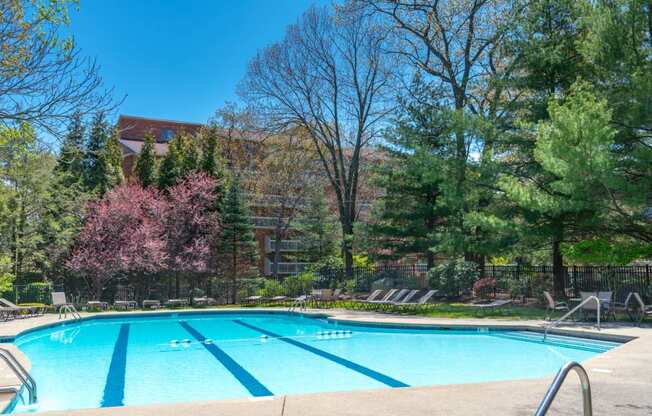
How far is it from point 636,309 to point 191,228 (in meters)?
18.5

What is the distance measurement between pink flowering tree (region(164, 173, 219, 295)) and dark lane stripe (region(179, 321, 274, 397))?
408 inches

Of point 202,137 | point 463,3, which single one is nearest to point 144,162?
point 202,137

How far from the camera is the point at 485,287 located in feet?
70.0

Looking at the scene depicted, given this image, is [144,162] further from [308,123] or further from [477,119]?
[477,119]

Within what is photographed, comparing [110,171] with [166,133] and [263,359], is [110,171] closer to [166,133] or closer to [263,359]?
[166,133]

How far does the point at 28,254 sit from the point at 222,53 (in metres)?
13.0

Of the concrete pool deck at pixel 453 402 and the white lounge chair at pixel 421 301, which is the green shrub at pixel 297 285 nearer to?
the white lounge chair at pixel 421 301

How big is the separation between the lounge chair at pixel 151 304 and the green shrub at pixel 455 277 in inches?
456

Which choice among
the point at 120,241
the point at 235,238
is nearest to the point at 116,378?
the point at 120,241

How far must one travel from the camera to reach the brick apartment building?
113ft

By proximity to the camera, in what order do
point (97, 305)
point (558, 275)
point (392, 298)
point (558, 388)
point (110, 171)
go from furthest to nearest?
point (110, 171) → point (97, 305) → point (392, 298) → point (558, 275) → point (558, 388)

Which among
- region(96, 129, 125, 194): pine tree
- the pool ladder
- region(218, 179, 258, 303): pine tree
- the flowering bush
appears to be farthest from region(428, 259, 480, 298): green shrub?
region(96, 129, 125, 194): pine tree

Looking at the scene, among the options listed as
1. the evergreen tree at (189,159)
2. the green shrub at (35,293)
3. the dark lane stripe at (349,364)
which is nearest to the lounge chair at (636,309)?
the dark lane stripe at (349,364)

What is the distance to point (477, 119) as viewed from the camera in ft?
61.8
